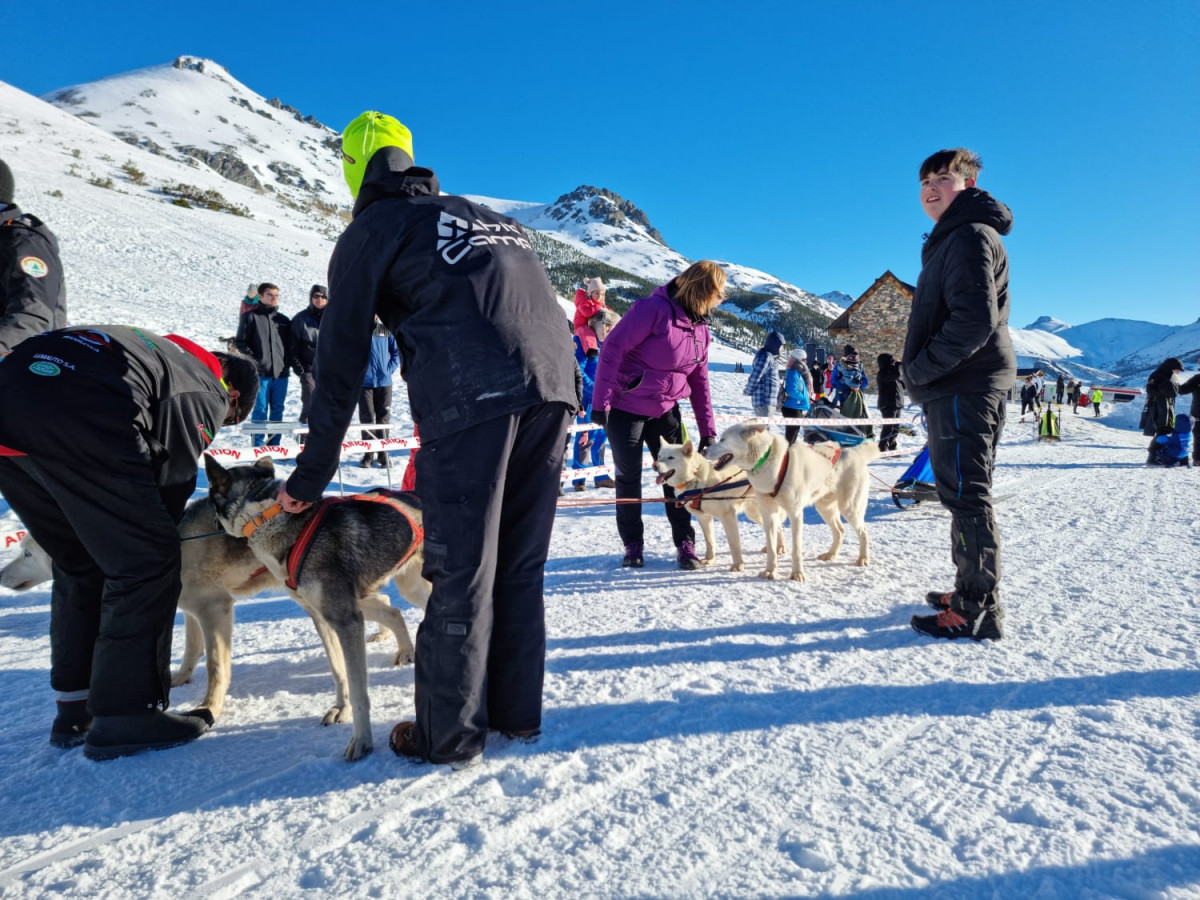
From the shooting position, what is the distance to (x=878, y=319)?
32.8 meters

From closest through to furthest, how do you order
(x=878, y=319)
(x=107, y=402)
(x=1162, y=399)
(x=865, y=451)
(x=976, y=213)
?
(x=107, y=402), (x=976, y=213), (x=865, y=451), (x=1162, y=399), (x=878, y=319)

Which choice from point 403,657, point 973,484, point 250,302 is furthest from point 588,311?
point 403,657

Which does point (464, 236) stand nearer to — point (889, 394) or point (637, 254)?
point (889, 394)

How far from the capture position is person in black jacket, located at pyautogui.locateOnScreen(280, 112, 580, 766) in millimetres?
1873

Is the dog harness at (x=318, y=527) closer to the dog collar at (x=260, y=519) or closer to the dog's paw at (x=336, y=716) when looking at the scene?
the dog collar at (x=260, y=519)

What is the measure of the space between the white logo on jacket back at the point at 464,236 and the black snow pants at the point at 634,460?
2.27m

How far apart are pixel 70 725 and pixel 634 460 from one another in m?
3.14

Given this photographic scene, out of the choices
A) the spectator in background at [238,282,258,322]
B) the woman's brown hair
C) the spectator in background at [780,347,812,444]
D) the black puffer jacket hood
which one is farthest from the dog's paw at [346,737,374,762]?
the spectator in background at [780,347,812,444]

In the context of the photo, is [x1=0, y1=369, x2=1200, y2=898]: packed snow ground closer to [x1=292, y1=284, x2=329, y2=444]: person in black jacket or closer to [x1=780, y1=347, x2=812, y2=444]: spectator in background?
[x1=292, y1=284, x2=329, y2=444]: person in black jacket

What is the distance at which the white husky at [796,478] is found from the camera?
4121 mm

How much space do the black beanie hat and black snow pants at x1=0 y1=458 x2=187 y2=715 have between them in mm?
1584

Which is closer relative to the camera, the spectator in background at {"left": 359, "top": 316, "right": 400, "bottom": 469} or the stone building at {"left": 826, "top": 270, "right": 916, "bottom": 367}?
the spectator in background at {"left": 359, "top": 316, "right": 400, "bottom": 469}

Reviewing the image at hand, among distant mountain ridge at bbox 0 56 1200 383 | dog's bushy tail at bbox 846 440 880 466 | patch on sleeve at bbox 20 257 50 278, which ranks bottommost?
dog's bushy tail at bbox 846 440 880 466

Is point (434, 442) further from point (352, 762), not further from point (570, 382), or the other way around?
point (352, 762)
